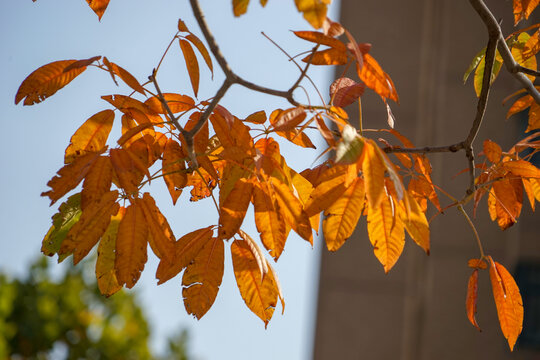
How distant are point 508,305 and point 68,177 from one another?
53 cm

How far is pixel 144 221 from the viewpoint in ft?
2.27

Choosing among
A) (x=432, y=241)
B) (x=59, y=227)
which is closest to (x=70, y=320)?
(x=432, y=241)

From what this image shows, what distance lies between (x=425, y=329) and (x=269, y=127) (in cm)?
221

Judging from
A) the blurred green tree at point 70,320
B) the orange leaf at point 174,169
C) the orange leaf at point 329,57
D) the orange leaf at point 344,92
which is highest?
the orange leaf at point 329,57

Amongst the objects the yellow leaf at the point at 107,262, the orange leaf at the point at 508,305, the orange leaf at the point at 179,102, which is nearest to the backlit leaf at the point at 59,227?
the yellow leaf at the point at 107,262

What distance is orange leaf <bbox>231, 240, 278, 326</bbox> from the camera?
2.37ft

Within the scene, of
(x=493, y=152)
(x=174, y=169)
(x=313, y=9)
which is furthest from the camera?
(x=493, y=152)

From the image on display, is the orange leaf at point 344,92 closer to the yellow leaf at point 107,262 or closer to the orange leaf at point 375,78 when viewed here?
the orange leaf at point 375,78

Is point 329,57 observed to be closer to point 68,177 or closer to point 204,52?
point 204,52

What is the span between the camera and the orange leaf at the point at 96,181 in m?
0.66

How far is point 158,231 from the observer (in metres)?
0.69

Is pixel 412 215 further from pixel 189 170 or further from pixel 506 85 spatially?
pixel 506 85

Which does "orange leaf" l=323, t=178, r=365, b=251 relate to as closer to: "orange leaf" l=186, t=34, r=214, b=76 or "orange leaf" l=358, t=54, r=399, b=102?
"orange leaf" l=358, t=54, r=399, b=102

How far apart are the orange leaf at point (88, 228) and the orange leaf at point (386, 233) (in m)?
0.28
